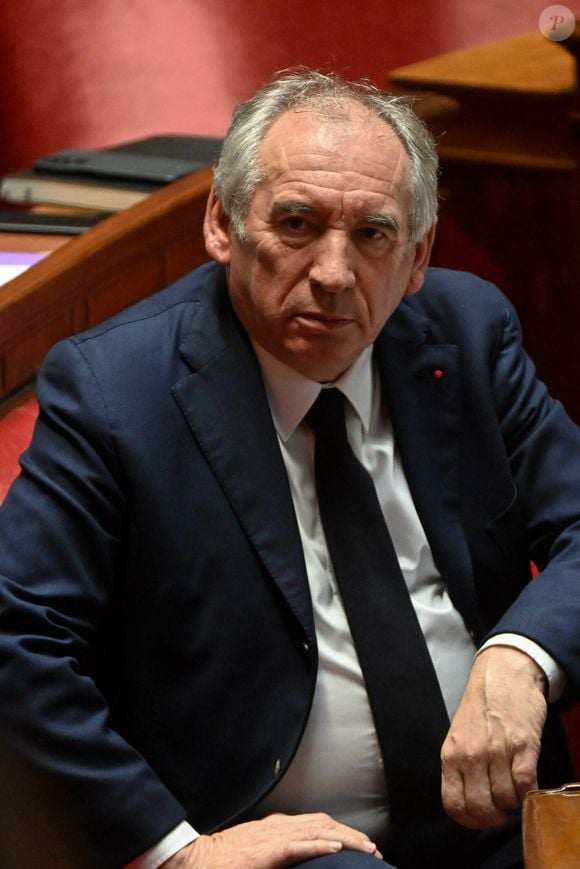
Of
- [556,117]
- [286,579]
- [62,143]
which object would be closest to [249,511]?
[286,579]

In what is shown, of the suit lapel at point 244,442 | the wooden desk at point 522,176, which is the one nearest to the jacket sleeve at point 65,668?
the suit lapel at point 244,442

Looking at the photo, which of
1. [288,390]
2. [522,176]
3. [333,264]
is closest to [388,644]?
[288,390]

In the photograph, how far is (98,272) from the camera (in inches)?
68.3

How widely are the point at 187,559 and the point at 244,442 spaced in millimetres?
124

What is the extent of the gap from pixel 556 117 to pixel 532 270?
269mm

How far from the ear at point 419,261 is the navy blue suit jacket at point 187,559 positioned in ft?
0.21

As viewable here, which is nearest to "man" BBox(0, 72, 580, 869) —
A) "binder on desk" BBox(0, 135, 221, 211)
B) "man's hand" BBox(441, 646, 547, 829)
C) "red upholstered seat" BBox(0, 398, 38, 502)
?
"man's hand" BBox(441, 646, 547, 829)

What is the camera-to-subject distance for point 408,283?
1.45 meters

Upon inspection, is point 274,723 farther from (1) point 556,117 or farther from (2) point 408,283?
(1) point 556,117

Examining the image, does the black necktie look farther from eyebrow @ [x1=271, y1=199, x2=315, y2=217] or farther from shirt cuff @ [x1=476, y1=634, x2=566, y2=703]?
eyebrow @ [x1=271, y1=199, x2=315, y2=217]

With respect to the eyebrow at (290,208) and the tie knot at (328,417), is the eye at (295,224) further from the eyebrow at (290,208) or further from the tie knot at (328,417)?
the tie knot at (328,417)

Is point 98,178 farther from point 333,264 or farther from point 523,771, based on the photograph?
point 523,771

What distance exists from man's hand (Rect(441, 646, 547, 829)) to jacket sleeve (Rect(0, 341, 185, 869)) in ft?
0.81

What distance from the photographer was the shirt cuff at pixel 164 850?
127cm
